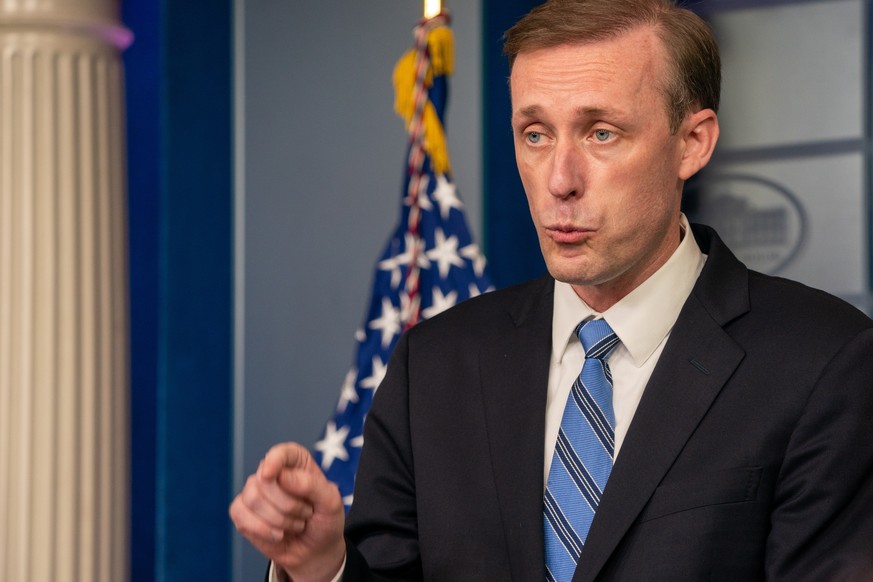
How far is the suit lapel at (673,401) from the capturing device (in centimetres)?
163

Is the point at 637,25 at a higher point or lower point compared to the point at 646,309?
higher

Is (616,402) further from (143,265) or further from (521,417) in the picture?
(143,265)

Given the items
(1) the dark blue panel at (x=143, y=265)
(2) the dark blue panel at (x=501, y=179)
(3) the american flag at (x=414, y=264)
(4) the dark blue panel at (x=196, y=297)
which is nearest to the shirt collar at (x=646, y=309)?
(3) the american flag at (x=414, y=264)

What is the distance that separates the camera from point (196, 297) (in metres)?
3.86

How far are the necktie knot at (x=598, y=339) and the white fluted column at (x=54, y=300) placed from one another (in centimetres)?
208

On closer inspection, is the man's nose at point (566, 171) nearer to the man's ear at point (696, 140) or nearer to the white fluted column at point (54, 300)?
the man's ear at point (696, 140)

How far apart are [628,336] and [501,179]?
2.08m

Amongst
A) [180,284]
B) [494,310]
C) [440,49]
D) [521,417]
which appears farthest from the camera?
[180,284]

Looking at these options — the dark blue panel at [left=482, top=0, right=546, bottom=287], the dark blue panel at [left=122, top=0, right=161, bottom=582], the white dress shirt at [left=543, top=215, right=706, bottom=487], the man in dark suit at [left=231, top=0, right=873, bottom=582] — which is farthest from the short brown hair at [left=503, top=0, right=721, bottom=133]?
the dark blue panel at [left=122, top=0, right=161, bottom=582]

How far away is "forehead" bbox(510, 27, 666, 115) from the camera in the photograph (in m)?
1.71

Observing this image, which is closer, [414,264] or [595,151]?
[595,151]

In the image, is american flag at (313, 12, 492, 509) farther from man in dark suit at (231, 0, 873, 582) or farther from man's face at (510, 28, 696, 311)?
man's face at (510, 28, 696, 311)

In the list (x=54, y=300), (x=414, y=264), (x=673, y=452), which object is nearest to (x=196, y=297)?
(x=54, y=300)

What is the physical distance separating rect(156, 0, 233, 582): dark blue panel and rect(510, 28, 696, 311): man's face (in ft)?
7.26
